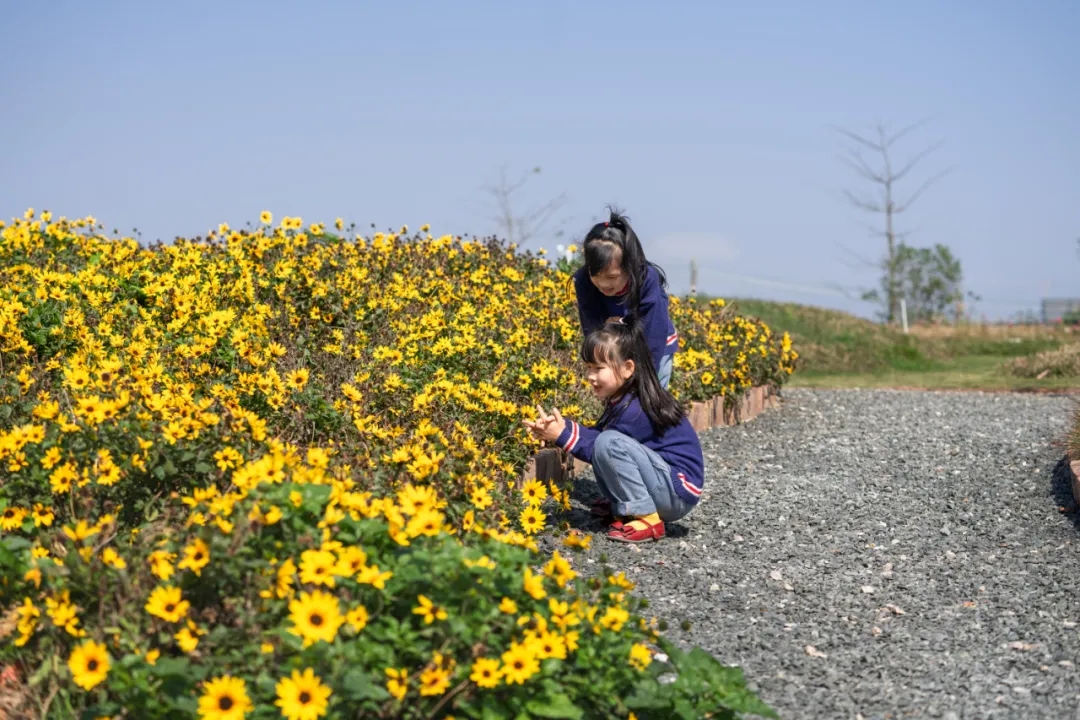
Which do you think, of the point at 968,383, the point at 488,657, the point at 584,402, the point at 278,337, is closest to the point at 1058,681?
the point at 488,657

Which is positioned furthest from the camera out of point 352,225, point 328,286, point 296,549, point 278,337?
point 352,225

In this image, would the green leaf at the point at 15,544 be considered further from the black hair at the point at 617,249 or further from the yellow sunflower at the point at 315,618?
the black hair at the point at 617,249

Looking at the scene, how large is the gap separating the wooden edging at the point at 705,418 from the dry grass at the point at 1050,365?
204 inches

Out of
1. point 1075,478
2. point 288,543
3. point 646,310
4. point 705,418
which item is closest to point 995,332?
point 705,418

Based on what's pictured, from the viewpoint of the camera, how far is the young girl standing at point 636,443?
15.6 feet

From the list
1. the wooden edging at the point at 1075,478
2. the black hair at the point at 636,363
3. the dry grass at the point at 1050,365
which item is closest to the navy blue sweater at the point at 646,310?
the black hair at the point at 636,363

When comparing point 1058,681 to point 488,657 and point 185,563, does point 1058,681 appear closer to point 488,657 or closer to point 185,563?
point 488,657

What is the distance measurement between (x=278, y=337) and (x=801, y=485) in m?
2.93

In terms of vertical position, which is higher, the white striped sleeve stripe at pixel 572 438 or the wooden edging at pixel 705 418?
the white striped sleeve stripe at pixel 572 438

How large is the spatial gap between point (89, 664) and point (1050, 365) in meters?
12.5

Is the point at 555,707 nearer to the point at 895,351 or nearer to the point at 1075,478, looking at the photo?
the point at 1075,478

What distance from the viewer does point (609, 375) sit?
479 centimetres

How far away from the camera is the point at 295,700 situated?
7.83ft

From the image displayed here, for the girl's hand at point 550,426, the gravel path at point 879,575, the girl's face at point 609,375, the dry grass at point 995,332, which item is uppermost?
the dry grass at point 995,332
